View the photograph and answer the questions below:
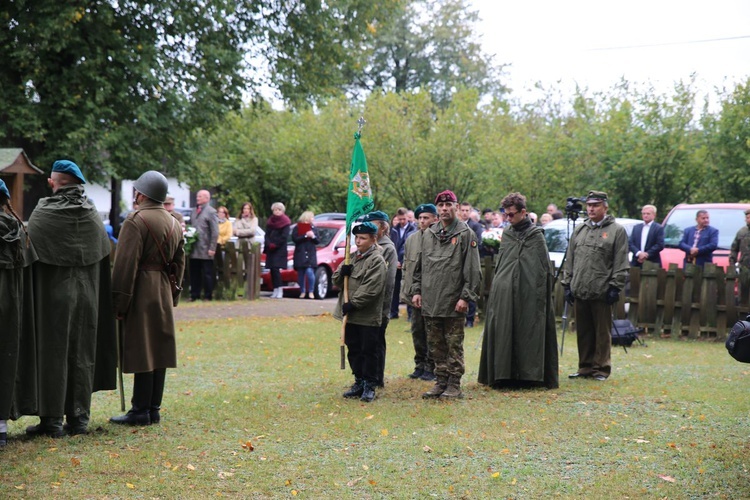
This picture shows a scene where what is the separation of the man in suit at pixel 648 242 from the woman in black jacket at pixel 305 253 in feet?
21.5

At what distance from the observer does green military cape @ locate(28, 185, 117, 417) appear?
23.4 feet

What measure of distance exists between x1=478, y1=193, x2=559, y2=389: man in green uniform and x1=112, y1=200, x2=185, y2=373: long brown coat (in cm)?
366

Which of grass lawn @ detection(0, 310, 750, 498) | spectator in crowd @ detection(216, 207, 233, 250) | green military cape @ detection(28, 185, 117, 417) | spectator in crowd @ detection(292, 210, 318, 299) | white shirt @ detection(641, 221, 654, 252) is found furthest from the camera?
spectator in crowd @ detection(216, 207, 233, 250)

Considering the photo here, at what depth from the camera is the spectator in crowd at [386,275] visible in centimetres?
943

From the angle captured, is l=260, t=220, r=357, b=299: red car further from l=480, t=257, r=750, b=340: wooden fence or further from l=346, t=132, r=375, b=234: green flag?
l=346, t=132, r=375, b=234: green flag

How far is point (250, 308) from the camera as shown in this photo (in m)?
17.5

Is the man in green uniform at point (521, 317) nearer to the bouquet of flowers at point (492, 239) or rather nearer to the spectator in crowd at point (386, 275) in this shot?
the spectator in crowd at point (386, 275)

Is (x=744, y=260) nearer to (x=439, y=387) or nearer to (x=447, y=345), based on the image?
(x=447, y=345)

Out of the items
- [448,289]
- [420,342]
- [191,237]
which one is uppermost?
[448,289]

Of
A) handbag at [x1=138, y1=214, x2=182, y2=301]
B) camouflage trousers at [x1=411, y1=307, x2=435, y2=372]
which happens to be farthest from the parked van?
handbag at [x1=138, y1=214, x2=182, y2=301]

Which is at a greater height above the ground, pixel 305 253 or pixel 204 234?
pixel 204 234

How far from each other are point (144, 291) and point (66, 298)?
0.65 meters

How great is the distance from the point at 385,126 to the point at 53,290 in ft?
86.4

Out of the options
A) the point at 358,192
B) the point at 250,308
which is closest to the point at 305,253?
the point at 250,308
